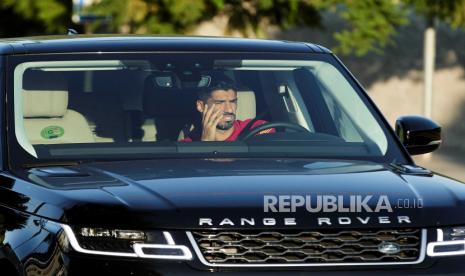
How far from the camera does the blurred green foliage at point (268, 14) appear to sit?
23875 millimetres

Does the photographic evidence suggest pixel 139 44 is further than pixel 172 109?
Yes

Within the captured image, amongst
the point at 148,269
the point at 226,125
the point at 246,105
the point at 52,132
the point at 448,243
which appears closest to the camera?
the point at 148,269

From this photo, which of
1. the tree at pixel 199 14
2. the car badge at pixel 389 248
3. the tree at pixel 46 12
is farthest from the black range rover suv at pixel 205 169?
the tree at pixel 46 12

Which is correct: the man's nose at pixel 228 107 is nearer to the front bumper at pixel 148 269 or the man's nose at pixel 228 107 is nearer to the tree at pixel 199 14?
A: the front bumper at pixel 148 269

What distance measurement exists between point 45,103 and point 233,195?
157 centimetres

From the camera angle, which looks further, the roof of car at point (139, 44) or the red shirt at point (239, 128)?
the roof of car at point (139, 44)

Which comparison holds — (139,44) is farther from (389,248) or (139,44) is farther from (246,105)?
(389,248)

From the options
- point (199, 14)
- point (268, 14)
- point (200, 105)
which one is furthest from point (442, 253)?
point (268, 14)

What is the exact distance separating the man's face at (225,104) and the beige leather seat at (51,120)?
56cm

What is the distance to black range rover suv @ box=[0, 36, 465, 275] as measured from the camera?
521 cm

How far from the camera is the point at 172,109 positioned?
269 inches

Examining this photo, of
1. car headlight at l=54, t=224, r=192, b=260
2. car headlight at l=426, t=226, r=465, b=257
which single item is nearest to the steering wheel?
car headlight at l=426, t=226, r=465, b=257

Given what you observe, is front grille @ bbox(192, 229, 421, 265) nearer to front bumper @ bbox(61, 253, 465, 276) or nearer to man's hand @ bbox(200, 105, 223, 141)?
front bumper @ bbox(61, 253, 465, 276)

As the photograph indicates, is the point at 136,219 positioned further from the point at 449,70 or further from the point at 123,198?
the point at 449,70
